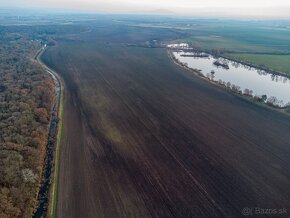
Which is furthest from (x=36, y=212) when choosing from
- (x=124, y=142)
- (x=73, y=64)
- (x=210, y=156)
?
(x=73, y=64)

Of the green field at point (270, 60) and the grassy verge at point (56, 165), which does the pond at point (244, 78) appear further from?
the grassy verge at point (56, 165)

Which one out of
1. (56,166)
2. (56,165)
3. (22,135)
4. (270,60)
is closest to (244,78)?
(270,60)

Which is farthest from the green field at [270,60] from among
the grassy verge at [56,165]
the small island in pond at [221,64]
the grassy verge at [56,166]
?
the grassy verge at [56,165]

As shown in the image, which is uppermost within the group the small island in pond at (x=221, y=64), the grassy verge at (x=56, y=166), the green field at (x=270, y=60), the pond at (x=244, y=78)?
the green field at (x=270, y=60)

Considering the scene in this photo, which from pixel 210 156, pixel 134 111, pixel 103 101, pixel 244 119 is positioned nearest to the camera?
pixel 210 156

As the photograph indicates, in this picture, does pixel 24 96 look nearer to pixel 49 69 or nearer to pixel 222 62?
pixel 49 69

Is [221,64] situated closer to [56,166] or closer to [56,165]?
[56,165]
